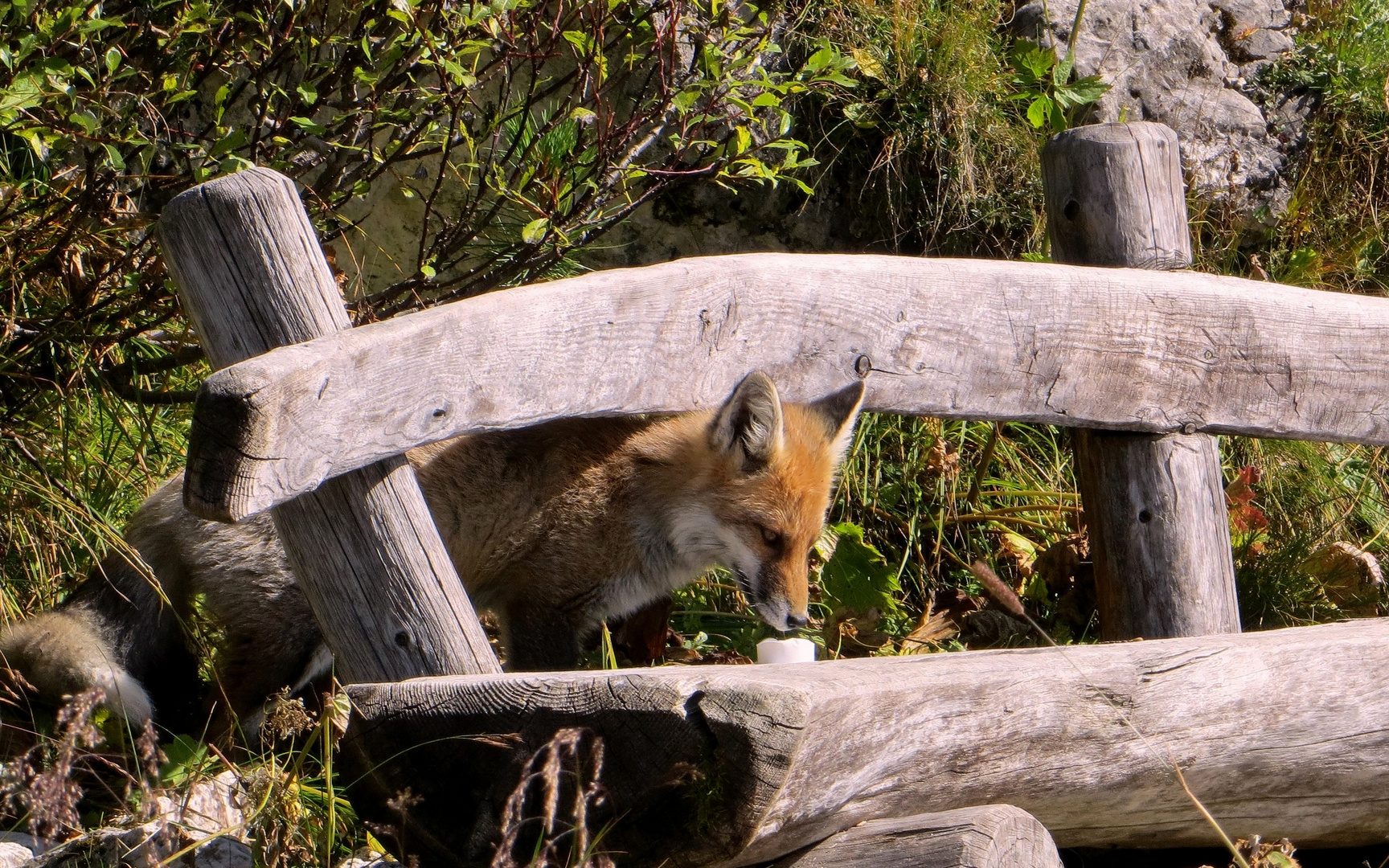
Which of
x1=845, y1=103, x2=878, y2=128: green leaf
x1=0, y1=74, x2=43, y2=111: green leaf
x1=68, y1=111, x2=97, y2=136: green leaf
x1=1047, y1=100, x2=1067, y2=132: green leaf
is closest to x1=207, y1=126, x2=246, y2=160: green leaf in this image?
x1=68, y1=111, x2=97, y2=136: green leaf

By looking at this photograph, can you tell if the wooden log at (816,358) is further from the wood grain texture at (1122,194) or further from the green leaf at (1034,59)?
the green leaf at (1034,59)

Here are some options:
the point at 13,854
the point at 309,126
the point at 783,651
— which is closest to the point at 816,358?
the point at 783,651

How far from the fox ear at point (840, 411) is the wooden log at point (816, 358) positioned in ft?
0.14

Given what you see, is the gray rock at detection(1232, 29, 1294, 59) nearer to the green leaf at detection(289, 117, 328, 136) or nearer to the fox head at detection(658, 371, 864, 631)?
the fox head at detection(658, 371, 864, 631)

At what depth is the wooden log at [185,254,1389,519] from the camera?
6.67 feet

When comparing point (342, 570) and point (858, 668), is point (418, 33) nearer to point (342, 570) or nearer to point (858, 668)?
point (342, 570)

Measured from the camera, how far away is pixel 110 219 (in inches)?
150

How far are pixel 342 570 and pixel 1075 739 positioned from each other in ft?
4.89

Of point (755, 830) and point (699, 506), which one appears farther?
point (699, 506)

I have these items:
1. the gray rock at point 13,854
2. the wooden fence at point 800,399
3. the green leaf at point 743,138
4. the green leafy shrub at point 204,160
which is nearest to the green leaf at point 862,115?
the green leafy shrub at point 204,160

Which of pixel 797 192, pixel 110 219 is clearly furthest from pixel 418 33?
pixel 797 192

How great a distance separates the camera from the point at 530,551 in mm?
3707

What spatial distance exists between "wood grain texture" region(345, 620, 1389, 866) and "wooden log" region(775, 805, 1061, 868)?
0.17ft

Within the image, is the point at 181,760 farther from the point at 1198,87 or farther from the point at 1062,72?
the point at 1198,87
